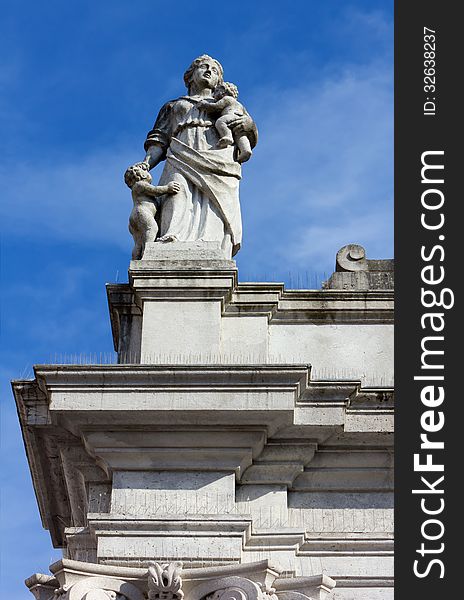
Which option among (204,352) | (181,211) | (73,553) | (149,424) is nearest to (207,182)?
(181,211)

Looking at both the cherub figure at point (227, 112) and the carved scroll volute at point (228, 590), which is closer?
the carved scroll volute at point (228, 590)

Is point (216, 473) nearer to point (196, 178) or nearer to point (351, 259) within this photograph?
point (351, 259)

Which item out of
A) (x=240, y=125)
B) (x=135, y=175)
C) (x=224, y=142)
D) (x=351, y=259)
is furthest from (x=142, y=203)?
(x=351, y=259)

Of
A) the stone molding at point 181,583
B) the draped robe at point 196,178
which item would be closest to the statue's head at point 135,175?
the draped robe at point 196,178

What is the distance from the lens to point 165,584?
14031 mm

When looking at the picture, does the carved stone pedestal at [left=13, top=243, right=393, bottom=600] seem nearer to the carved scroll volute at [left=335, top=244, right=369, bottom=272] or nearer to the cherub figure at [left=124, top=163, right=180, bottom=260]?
the cherub figure at [left=124, top=163, right=180, bottom=260]

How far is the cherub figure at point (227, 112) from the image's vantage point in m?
17.5

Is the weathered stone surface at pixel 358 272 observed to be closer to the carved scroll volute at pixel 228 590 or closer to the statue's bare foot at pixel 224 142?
the statue's bare foot at pixel 224 142

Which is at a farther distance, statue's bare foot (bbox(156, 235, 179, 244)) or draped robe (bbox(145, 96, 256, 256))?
A: draped robe (bbox(145, 96, 256, 256))

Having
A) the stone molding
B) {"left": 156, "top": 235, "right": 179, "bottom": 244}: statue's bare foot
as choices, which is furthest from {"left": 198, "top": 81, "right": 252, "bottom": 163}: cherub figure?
the stone molding

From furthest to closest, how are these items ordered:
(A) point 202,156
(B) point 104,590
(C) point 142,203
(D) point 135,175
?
(A) point 202,156, (D) point 135,175, (C) point 142,203, (B) point 104,590

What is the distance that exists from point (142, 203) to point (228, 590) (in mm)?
4841

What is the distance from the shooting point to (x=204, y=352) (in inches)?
618

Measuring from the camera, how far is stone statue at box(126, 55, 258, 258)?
1686 cm
